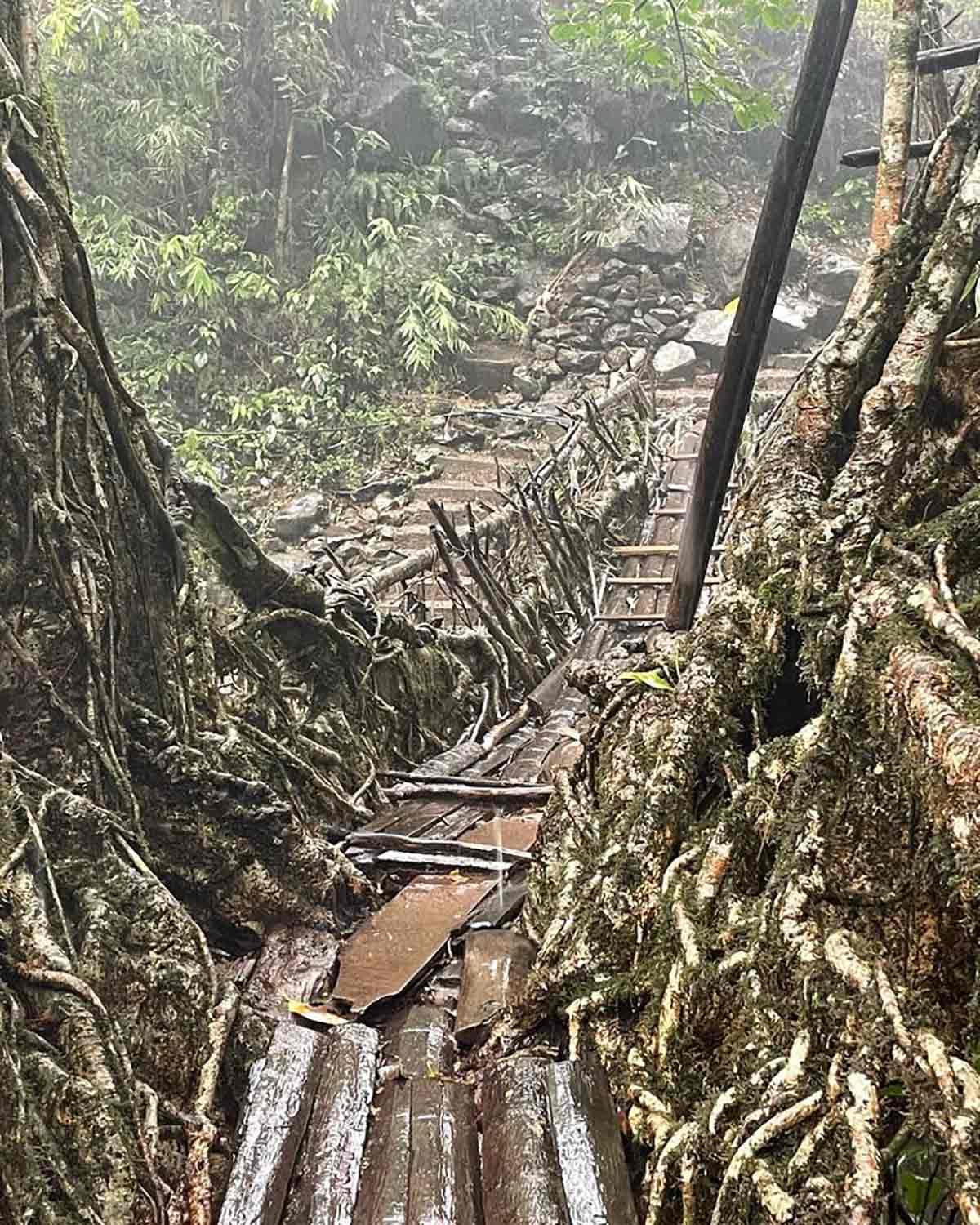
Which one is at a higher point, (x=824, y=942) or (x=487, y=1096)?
(x=824, y=942)

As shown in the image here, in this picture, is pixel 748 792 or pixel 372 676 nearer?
pixel 748 792

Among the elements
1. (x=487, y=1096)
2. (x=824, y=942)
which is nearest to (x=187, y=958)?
(x=487, y=1096)

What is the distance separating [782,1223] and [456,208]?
1473 centimetres

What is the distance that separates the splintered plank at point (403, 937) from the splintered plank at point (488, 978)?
0.50 ft

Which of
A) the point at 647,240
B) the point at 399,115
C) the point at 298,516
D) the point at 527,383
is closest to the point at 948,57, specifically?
the point at 298,516

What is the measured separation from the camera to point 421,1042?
2.62 metres

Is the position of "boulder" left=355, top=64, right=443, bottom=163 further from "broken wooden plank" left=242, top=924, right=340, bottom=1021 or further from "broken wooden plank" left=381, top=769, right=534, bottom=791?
"broken wooden plank" left=242, top=924, right=340, bottom=1021

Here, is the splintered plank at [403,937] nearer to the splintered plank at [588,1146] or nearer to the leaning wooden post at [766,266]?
the splintered plank at [588,1146]

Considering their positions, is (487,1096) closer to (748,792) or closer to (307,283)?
(748,792)

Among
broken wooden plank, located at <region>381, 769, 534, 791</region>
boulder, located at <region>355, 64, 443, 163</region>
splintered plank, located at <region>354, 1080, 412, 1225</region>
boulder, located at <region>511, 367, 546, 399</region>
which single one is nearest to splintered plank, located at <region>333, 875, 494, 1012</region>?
splintered plank, located at <region>354, 1080, 412, 1225</region>

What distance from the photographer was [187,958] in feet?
8.41

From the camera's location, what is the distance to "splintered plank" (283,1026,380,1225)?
2045mm

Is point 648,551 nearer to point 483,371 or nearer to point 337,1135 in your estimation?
point 337,1135

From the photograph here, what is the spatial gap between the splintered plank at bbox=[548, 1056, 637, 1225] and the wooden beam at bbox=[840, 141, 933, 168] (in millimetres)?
2482
